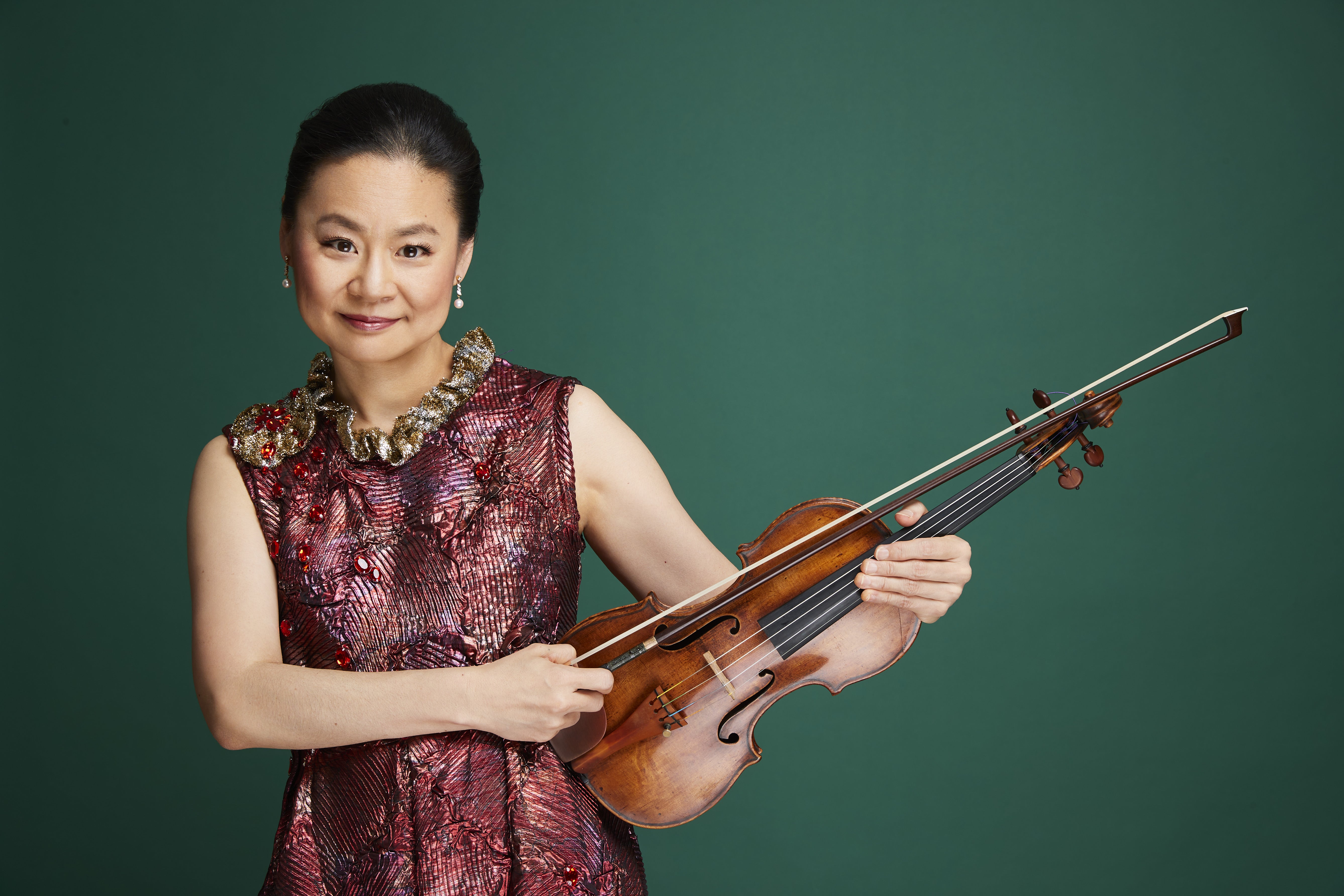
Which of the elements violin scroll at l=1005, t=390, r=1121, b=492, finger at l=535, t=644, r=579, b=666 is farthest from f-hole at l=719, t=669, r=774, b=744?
violin scroll at l=1005, t=390, r=1121, b=492

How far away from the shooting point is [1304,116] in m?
2.43

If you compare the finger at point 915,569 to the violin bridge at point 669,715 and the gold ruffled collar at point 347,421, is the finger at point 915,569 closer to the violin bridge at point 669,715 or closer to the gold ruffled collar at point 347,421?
the violin bridge at point 669,715

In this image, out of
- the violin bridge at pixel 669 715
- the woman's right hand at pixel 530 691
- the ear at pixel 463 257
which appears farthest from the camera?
the ear at pixel 463 257

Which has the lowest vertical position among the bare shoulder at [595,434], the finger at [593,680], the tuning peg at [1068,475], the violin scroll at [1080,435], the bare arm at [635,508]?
the finger at [593,680]

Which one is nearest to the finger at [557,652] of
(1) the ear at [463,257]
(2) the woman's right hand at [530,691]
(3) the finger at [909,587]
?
(2) the woman's right hand at [530,691]

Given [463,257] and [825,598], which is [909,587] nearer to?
[825,598]

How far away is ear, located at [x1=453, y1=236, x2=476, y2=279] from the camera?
1.44m

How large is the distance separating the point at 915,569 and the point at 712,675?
0.94 ft

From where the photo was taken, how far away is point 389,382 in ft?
4.66

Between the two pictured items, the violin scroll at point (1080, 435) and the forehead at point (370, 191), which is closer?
the forehead at point (370, 191)

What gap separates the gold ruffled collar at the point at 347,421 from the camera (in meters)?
1.41

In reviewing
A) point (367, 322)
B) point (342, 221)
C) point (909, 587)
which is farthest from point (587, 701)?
point (342, 221)

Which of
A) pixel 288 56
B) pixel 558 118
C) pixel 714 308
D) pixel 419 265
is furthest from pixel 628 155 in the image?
pixel 419 265

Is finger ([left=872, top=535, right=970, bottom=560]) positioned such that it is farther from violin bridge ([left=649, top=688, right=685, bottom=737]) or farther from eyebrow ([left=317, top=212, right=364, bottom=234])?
eyebrow ([left=317, top=212, right=364, bottom=234])
